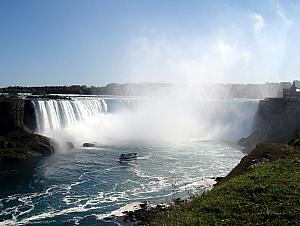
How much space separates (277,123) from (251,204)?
3410 cm

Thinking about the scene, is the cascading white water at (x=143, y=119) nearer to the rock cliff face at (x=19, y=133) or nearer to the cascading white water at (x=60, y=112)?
the cascading white water at (x=60, y=112)

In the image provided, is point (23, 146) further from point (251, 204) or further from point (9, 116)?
point (251, 204)

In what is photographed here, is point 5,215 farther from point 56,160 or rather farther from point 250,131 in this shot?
point 250,131

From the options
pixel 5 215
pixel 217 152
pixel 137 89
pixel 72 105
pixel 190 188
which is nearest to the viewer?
pixel 5 215

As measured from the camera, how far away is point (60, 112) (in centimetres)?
4422

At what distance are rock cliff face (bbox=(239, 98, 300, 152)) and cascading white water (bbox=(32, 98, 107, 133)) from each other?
17.9 metres

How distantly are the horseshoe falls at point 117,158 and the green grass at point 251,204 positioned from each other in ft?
24.6

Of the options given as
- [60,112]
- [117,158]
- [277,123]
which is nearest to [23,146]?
[117,158]

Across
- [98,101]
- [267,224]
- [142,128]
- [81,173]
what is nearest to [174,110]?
[142,128]

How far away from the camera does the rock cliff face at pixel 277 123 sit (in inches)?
1571

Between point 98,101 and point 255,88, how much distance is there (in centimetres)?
4349

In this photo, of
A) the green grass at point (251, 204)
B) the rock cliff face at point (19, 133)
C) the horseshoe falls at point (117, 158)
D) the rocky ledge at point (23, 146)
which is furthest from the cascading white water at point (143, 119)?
the green grass at point (251, 204)

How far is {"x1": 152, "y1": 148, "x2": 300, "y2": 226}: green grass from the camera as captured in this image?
9.13 m

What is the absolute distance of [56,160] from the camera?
32938 millimetres
